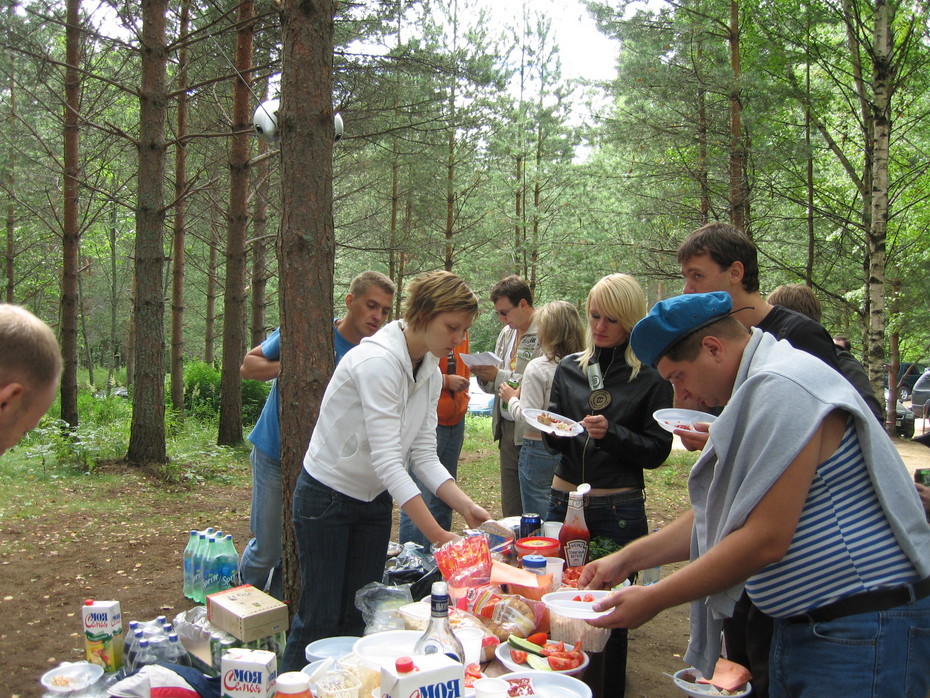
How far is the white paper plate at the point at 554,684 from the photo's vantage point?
1.77 m

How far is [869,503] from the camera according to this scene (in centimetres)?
150

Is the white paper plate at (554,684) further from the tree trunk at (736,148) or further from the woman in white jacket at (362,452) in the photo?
the tree trunk at (736,148)

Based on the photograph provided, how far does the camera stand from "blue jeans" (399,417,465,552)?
14.4 ft

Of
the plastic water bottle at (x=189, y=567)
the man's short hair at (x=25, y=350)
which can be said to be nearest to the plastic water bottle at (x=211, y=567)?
the plastic water bottle at (x=189, y=567)

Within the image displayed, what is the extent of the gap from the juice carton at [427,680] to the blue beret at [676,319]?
2.86 ft

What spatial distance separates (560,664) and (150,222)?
7464mm

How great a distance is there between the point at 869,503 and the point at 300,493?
1909 millimetres

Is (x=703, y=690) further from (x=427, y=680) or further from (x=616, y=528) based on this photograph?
(x=616, y=528)

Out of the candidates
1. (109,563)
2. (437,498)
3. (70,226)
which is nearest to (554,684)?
(437,498)

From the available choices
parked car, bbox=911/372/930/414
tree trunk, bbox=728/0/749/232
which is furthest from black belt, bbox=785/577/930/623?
parked car, bbox=911/372/930/414

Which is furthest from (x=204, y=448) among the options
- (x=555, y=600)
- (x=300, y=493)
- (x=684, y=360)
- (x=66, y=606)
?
(x=684, y=360)

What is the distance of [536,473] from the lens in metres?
4.25

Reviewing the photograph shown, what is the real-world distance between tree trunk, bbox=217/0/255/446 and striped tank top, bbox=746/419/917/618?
736 cm

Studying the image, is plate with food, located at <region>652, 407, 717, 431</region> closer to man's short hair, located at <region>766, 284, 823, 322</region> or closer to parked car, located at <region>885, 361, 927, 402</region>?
man's short hair, located at <region>766, 284, 823, 322</region>
